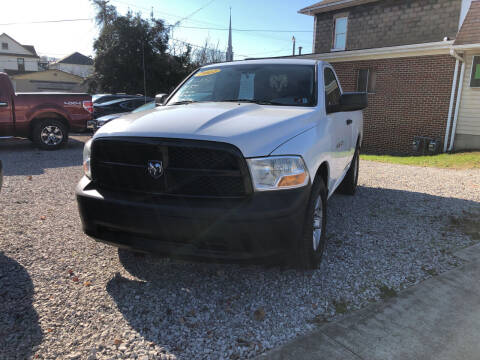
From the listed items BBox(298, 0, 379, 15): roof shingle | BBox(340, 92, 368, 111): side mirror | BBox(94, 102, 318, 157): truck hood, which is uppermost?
BBox(298, 0, 379, 15): roof shingle

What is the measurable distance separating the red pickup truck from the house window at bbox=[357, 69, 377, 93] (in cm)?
1100

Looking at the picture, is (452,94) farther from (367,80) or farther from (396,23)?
(396,23)

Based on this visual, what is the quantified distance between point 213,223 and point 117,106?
44.2ft

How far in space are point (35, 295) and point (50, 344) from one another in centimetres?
69

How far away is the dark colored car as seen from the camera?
47.2 ft

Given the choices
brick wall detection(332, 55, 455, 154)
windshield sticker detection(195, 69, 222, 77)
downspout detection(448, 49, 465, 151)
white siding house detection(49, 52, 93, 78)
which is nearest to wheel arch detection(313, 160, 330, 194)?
windshield sticker detection(195, 69, 222, 77)

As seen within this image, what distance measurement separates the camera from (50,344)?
2.32 meters

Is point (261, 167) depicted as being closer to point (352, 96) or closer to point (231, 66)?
point (352, 96)

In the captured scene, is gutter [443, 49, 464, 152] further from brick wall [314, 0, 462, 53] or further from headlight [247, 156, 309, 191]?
headlight [247, 156, 309, 191]

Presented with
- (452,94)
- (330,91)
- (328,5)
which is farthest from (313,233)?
(328,5)

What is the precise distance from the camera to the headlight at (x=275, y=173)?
253cm

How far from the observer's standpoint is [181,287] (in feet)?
9.91

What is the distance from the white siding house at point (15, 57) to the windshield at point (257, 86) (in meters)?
59.8

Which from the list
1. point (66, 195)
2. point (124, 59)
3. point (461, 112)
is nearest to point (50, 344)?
point (66, 195)
